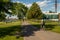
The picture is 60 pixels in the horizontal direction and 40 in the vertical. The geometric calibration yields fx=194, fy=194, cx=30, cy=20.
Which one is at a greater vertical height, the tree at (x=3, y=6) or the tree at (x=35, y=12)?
the tree at (x=3, y=6)

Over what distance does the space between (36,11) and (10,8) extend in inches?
2505

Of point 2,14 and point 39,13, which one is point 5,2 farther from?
point 39,13

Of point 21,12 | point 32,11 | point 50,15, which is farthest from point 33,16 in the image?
point 21,12

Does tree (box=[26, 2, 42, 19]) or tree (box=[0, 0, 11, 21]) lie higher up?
tree (box=[0, 0, 11, 21])

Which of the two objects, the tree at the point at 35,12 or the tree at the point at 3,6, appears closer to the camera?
the tree at the point at 3,6

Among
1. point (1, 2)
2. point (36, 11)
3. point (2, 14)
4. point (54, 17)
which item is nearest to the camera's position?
point (1, 2)

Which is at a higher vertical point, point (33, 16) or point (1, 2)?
point (1, 2)

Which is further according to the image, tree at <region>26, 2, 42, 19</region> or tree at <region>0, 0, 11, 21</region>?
tree at <region>26, 2, 42, 19</region>

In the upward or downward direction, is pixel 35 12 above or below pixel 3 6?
below

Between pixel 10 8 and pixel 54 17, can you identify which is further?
pixel 54 17

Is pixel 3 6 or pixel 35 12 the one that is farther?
pixel 35 12

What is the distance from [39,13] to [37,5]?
27.2 feet

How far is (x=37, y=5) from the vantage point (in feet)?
Result: 344

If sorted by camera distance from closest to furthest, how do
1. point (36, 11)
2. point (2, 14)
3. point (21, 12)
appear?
point (2, 14) → point (36, 11) → point (21, 12)
